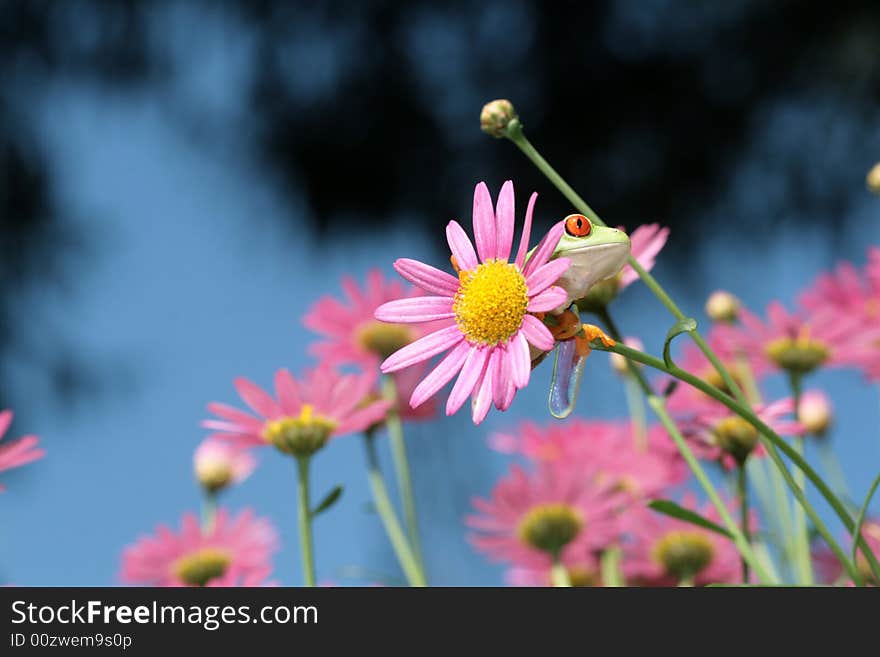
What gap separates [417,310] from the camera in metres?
0.22

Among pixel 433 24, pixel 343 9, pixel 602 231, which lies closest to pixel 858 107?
pixel 433 24

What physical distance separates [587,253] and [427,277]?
0.12 ft

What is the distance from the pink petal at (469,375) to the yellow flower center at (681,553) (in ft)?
0.85

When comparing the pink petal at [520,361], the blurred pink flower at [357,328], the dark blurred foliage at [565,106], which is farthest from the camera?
the dark blurred foliage at [565,106]

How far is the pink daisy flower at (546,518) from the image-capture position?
44 centimetres

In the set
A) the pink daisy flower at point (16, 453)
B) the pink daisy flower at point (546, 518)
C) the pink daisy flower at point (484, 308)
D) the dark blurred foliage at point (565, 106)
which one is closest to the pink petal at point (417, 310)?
the pink daisy flower at point (484, 308)

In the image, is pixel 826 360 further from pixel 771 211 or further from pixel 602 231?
pixel 771 211

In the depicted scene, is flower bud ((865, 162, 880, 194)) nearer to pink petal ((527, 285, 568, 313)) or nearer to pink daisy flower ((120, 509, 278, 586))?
pink petal ((527, 285, 568, 313))

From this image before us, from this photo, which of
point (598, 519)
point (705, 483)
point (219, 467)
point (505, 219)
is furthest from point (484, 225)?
point (219, 467)

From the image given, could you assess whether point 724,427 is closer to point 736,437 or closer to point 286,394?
point 736,437

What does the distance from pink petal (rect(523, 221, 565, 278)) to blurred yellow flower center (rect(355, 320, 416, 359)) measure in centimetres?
34

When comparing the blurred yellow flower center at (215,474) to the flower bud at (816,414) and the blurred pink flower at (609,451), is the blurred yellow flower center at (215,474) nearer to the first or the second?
the blurred pink flower at (609,451)

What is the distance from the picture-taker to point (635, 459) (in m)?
0.45
